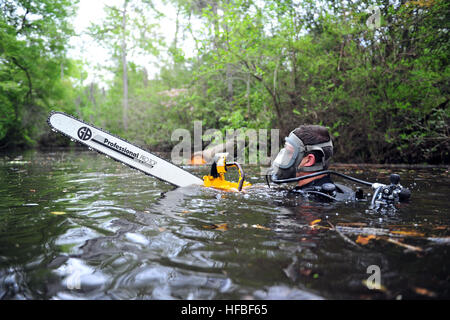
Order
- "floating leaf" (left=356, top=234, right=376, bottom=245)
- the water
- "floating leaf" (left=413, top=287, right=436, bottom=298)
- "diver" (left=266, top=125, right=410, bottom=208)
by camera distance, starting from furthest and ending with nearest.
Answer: "diver" (left=266, top=125, right=410, bottom=208), "floating leaf" (left=356, top=234, right=376, bottom=245), the water, "floating leaf" (left=413, top=287, right=436, bottom=298)

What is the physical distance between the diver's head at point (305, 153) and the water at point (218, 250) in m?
0.44

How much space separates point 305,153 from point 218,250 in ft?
6.56

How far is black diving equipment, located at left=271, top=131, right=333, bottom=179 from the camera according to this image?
12.0 feet

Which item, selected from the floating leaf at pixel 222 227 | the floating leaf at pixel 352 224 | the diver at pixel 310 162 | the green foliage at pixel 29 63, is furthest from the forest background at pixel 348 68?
the green foliage at pixel 29 63

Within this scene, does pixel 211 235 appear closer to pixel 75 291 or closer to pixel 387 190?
pixel 75 291

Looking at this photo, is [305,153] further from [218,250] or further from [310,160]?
[218,250]

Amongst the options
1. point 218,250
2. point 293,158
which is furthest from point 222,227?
point 293,158

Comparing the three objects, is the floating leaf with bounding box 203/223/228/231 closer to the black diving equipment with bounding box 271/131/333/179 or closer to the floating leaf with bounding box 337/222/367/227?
the floating leaf with bounding box 337/222/367/227

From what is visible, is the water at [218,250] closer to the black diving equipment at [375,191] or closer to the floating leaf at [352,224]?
the floating leaf at [352,224]


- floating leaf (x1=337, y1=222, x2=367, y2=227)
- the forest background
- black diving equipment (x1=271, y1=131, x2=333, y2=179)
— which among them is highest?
the forest background

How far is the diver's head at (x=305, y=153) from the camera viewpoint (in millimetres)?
3656

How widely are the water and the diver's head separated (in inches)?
17.5

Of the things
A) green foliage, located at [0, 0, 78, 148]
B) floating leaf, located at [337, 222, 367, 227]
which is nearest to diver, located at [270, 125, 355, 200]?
floating leaf, located at [337, 222, 367, 227]
